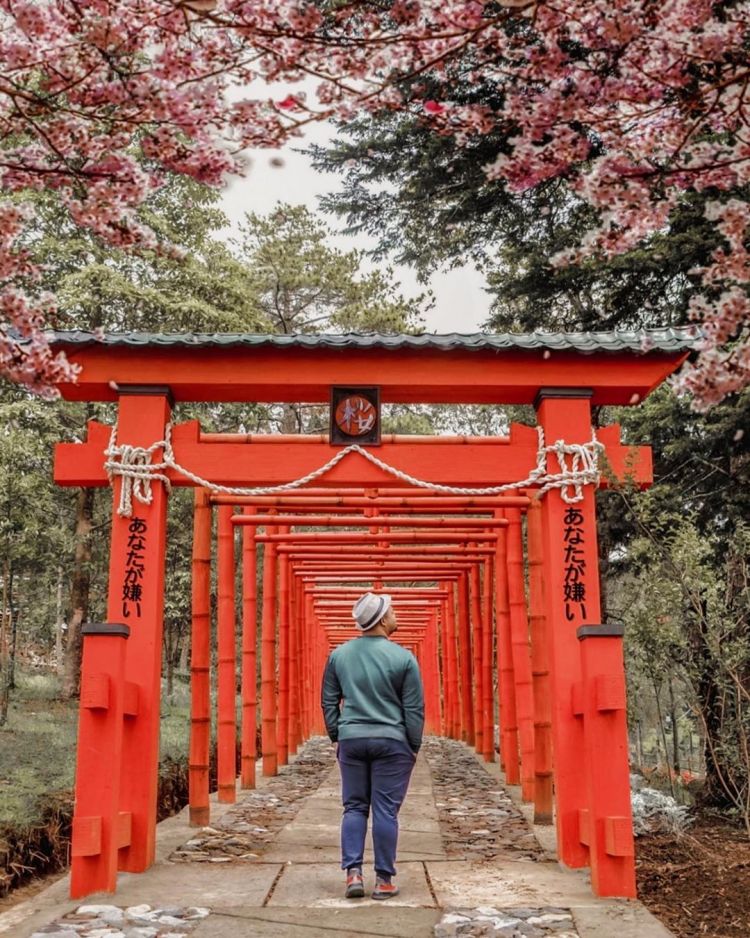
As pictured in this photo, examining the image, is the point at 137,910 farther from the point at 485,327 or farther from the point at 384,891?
the point at 485,327

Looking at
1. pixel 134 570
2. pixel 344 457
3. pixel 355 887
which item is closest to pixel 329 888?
pixel 355 887

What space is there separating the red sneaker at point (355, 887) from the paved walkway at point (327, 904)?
47 mm

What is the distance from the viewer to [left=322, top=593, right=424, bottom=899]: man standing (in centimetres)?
428

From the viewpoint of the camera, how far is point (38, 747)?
880cm

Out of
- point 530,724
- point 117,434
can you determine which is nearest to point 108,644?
point 117,434

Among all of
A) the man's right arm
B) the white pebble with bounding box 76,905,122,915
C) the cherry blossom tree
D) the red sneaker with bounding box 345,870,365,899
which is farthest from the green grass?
the cherry blossom tree

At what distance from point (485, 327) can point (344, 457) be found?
6.36 m

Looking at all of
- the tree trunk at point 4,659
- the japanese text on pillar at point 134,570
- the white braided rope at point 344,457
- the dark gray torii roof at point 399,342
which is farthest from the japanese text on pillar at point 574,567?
the tree trunk at point 4,659

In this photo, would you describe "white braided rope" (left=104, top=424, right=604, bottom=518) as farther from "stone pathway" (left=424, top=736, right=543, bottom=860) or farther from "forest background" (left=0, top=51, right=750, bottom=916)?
"stone pathway" (left=424, top=736, right=543, bottom=860)

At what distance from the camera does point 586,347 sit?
5.22m

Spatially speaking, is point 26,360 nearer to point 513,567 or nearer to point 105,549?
point 513,567

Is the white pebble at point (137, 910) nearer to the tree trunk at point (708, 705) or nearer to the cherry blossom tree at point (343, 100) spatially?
the cherry blossom tree at point (343, 100)

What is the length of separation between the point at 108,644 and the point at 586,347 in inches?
123

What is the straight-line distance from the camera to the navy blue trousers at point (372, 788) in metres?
4.30
